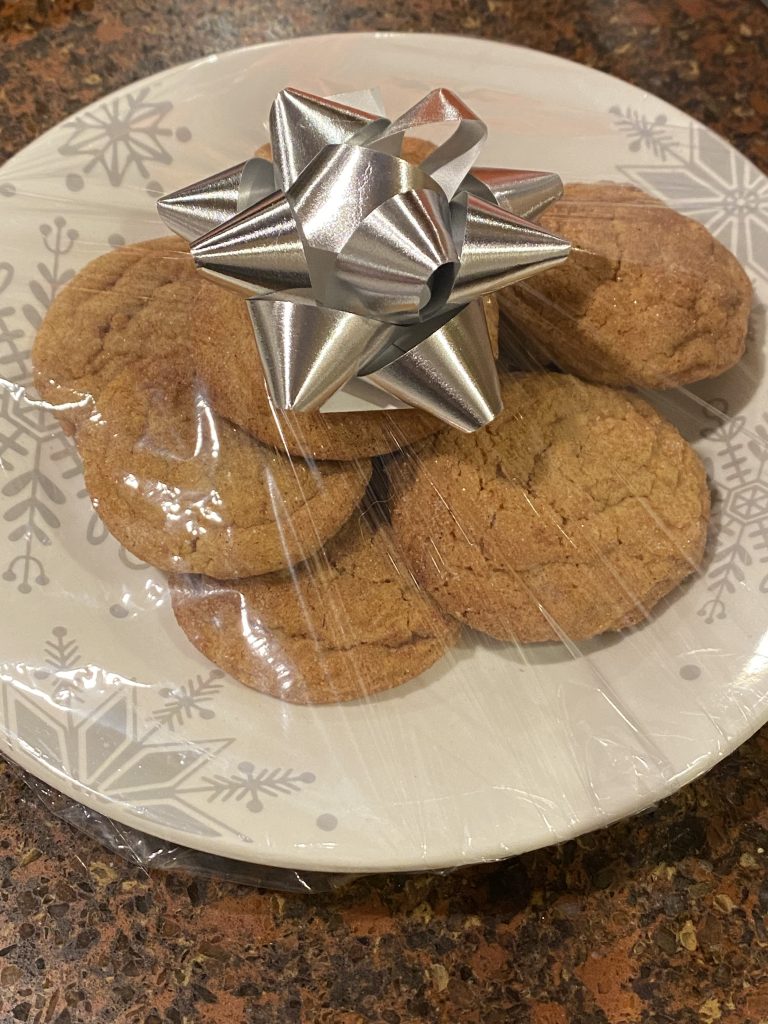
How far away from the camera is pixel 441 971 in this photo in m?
0.84

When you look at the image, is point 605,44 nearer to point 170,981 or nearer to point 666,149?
point 666,149

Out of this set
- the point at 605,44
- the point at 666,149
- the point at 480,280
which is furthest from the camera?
the point at 605,44

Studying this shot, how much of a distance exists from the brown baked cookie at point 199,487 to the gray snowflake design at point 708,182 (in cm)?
50

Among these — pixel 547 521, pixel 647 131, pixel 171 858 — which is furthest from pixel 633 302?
pixel 171 858

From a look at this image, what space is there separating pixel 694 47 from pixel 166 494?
1116mm

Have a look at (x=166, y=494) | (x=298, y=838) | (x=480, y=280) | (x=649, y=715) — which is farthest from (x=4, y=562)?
(x=649, y=715)

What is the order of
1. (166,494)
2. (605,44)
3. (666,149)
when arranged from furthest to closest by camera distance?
(605,44)
(666,149)
(166,494)

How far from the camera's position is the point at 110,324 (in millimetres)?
849

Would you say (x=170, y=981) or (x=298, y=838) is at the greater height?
(x=298, y=838)

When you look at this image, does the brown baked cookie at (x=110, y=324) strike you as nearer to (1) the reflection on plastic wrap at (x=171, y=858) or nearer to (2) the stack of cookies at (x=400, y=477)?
(2) the stack of cookies at (x=400, y=477)

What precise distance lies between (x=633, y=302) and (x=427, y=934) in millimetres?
632

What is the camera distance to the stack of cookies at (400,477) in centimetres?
79

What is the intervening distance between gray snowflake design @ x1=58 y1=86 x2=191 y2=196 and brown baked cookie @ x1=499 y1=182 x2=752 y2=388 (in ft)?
A: 1.47

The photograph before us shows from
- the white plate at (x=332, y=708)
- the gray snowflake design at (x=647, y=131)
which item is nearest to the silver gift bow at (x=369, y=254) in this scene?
the white plate at (x=332, y=708)
